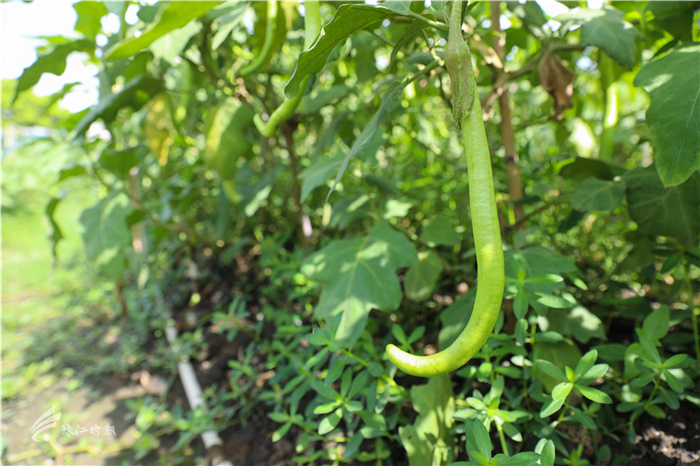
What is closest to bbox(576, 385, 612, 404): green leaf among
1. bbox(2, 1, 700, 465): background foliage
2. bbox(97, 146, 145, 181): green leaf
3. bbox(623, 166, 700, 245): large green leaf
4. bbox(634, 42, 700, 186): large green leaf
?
bbox(2, 1, 700, 465): background foliage

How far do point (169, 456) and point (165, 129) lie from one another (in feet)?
4.08

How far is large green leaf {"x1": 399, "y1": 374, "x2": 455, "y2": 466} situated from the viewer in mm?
802

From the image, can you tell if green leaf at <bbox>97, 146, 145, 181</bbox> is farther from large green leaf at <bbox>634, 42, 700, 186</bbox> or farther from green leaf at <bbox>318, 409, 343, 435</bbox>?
large green leaf at <bbox>634, 42, 700, 186</bbox>

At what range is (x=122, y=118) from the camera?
2.77 m

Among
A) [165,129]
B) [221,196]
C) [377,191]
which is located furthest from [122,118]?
[377,191]

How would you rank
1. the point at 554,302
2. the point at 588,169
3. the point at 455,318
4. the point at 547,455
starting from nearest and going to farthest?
the point at 547,455 → the point at 554,302 → the point at 455,318 → the point at 588,169

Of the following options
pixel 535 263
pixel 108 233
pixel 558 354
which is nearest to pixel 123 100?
pixel 108 233

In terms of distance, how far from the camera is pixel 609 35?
33.8 inches

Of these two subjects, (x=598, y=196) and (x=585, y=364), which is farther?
(x=598, y=196)

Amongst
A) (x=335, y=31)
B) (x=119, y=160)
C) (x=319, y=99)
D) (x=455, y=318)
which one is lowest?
(x=455, y=318)

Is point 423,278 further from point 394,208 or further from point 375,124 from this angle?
point 375,124

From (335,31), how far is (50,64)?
4.42ft

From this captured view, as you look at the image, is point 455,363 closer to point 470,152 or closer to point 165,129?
point 470,152

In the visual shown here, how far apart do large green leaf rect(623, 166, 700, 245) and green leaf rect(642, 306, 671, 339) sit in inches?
7.4
